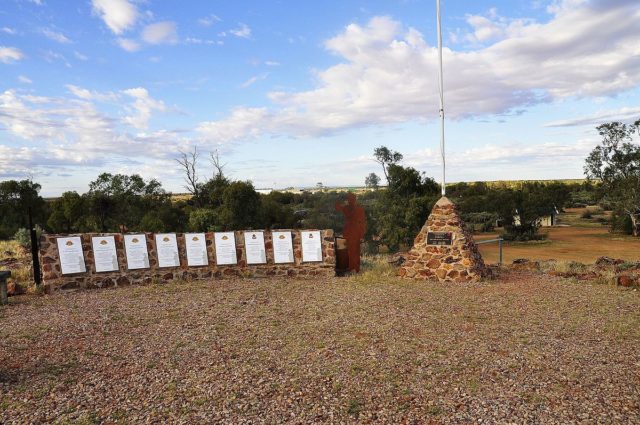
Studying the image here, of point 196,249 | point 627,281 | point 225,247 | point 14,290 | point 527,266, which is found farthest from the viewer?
point 527,266

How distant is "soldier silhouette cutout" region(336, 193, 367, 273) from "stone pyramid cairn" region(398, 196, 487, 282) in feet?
4.87

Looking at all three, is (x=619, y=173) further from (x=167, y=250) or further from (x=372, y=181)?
(x=167, y=250)

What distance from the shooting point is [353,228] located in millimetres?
12125

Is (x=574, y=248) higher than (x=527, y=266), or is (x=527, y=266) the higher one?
(x=527, y=266)

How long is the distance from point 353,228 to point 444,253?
2446mm

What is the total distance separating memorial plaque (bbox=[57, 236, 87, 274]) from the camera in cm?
1041

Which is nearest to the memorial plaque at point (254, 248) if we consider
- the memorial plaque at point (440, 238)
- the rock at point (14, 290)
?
the memorial plaque at point (440, 238)

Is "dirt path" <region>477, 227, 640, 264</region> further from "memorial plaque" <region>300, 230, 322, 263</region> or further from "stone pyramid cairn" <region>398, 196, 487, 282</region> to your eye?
"memorial plaque" <region>300, 230, 322, 263</region>

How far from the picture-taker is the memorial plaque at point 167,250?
1112 cm

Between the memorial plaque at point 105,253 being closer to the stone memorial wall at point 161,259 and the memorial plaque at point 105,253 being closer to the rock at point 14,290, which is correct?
the stone memorial wall at point 161,259

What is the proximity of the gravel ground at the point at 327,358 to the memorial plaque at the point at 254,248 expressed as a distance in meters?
2.09

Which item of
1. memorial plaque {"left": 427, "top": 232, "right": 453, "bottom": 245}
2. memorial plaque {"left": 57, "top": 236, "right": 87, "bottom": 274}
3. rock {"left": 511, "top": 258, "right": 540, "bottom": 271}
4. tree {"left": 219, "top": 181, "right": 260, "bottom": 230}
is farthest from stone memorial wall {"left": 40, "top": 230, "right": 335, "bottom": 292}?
tree {"left": 219, "top": 181, "right": 260, "bottom": 230}

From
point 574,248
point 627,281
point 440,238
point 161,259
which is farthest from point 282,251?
point 574,248

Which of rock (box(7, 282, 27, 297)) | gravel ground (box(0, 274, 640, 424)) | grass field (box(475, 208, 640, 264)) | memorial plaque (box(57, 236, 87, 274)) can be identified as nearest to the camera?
gravel ground (box(0, 274, 640, 424))
